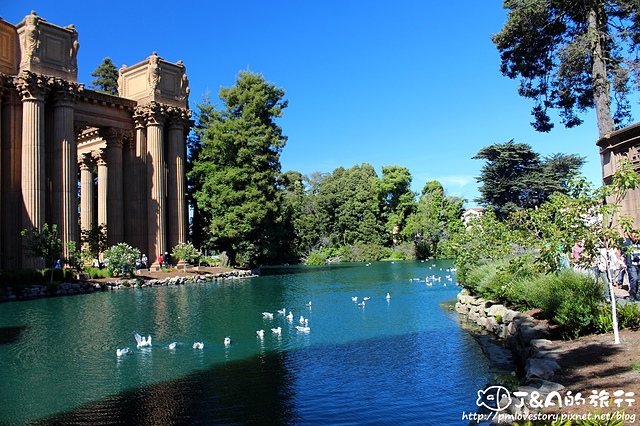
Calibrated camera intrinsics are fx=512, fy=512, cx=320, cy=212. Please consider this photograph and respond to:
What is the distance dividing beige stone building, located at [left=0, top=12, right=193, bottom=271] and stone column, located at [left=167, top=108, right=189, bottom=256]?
0.08m

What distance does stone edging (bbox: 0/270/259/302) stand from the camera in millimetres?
26625

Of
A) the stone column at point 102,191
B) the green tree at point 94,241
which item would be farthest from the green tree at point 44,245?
the stone column at point 102,191

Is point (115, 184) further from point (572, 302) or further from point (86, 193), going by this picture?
point (572, 302)

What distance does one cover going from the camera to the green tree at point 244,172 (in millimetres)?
42875

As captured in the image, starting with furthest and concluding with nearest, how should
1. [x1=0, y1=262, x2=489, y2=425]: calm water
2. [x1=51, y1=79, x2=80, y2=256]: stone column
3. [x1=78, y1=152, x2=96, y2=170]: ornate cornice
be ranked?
1. [x1=78, y1=152, x2=96, y2=170]: ornate cornice
2. [x1=51, y1=79, x2=80, y2=256]: stone column
3. [x1=0, y1=262, x2=489, y2=425]: calm water

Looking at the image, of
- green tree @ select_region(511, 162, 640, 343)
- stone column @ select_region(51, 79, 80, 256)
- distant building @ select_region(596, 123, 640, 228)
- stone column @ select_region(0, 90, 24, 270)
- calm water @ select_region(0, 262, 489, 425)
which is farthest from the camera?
stone column @ select_region(51, 79, 80, 256)

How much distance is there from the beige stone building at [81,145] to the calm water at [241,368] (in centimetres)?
1592

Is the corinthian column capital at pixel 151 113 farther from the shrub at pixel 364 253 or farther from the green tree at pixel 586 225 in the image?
the green tree at pixel 586 225

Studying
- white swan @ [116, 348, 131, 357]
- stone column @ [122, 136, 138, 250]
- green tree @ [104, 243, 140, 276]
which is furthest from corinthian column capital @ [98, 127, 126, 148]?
white swan @ [116, 348, 131, 357]

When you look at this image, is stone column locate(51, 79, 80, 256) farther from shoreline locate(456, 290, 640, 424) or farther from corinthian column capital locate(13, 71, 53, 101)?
shoreline locate(456, 290, 640, 424)

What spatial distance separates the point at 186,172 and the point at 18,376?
127ft

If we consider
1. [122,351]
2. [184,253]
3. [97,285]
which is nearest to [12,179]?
[97,285]

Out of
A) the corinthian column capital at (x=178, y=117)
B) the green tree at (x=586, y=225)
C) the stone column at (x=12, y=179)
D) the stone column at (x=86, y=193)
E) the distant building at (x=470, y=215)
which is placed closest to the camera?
the green tree at (x=586, y=225)

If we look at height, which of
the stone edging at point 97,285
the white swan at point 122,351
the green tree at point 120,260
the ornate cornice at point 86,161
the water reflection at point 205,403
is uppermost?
the ornate cornice at point 86,161
